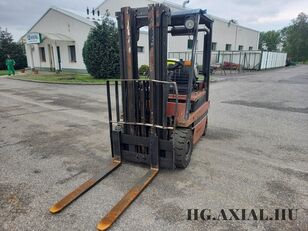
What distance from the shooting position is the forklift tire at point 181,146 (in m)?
3.51

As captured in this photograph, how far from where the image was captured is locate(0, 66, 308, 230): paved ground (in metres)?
2.61

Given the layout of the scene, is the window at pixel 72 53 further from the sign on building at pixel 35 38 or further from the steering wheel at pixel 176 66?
the steering wheel at pixel 176 66

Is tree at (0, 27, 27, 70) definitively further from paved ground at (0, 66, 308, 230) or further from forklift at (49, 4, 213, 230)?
forklift at (49, 4, 213, 230)

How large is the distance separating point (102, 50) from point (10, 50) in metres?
18.7

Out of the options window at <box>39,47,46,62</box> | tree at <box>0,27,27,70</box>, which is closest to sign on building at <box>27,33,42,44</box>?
window at <box>39,47,46,62</box>

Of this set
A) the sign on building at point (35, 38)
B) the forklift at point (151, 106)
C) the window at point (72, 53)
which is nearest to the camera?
the forklift at point (151, 106)

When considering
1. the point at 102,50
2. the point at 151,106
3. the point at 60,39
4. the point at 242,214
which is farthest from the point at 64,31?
the point at 242,214

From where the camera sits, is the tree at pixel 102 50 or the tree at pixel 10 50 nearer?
the tree at pixel 102 50

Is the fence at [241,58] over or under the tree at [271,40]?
under

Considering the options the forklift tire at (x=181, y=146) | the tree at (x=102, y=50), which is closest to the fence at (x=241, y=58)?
the tree at (x=102, y=50)

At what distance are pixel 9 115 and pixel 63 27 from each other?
16.9 m

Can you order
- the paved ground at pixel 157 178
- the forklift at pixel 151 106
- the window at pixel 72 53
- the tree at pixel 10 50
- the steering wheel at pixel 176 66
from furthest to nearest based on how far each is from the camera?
the tree at pixel 10 50 < the window at pixel 72 53 < the steering wheel at pixel 176 66 < the forklift at pixel 151 106 < the paved ground at pixel 157 178

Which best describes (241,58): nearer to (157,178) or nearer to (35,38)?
(35,38)

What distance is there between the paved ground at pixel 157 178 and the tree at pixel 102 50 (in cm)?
1012
